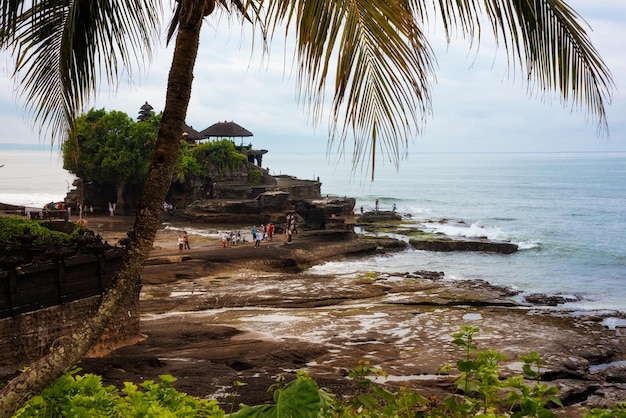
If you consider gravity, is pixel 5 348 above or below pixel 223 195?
→ below

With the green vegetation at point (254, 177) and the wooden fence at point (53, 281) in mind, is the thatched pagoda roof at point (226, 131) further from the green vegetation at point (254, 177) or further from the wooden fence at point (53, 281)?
the wooden fence at point (53, 281)

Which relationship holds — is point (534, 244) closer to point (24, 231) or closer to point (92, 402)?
point (24, 231)

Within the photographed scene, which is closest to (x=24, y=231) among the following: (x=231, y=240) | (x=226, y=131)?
(x=231, y=240)

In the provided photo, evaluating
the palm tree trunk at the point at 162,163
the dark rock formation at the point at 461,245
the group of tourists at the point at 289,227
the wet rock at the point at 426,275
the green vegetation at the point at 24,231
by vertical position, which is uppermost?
the palm tree trunk at the point at 162,163

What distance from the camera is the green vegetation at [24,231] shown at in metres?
15.1

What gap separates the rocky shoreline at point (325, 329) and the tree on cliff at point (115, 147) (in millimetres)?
15721

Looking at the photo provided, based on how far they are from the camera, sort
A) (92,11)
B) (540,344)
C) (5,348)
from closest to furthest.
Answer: (92,11) < (5,348) < (540,344)

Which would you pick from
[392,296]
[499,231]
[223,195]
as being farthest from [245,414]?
[499,231]

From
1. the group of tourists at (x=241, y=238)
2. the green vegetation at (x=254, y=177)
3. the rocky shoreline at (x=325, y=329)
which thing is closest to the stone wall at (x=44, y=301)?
the rocky shoreline at (x=325, y=329)

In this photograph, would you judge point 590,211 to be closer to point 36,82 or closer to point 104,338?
point 104,338

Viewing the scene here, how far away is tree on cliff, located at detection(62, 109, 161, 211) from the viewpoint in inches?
1921

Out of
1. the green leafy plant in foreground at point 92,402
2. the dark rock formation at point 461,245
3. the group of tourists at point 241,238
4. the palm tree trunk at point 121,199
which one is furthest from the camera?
the palm tree trunk at point 121,199

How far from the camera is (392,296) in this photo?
26953 millimetres

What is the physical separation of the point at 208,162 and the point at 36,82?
5117cm
